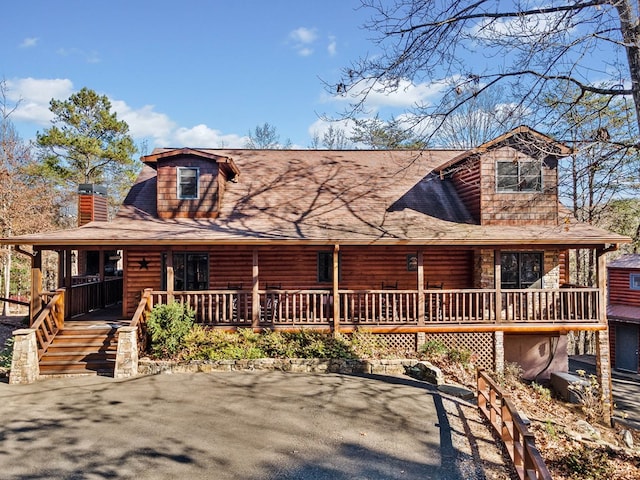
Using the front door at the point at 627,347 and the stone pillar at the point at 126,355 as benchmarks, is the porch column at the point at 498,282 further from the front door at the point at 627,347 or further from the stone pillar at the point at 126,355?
the front door at the point at 627,347

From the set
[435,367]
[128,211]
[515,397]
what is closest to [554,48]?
[435,367]

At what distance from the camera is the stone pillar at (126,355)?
9906mm

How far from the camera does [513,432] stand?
629 cm

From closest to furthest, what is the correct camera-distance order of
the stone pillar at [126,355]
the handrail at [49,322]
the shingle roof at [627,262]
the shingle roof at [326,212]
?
the stone pillar at [126,355]
the handrail at [49,322]
the shingle roof at [326,212]
the shingle roof at [627,262]

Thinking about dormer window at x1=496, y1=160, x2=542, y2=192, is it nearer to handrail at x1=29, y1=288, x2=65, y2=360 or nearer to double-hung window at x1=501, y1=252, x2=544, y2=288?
double-hung window at x1=501, y1=252, x2=544, y2=288

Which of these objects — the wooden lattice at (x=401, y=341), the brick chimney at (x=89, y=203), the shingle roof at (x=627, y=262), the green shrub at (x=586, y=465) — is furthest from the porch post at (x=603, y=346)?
the brick chimney at (x=89, y=203)

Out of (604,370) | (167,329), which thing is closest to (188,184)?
(167,329)

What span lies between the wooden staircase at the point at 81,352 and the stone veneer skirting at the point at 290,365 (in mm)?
982

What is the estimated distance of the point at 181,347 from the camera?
1079 cm

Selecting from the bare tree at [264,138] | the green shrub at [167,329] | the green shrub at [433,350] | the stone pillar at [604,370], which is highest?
the bare tree at [264,138]

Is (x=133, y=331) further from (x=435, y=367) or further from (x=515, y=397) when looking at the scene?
(x=515, y=397)

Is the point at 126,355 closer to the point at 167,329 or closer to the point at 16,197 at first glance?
the point at 167,329

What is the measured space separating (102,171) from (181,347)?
1043 inches

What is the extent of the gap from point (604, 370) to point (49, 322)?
1510 cm
